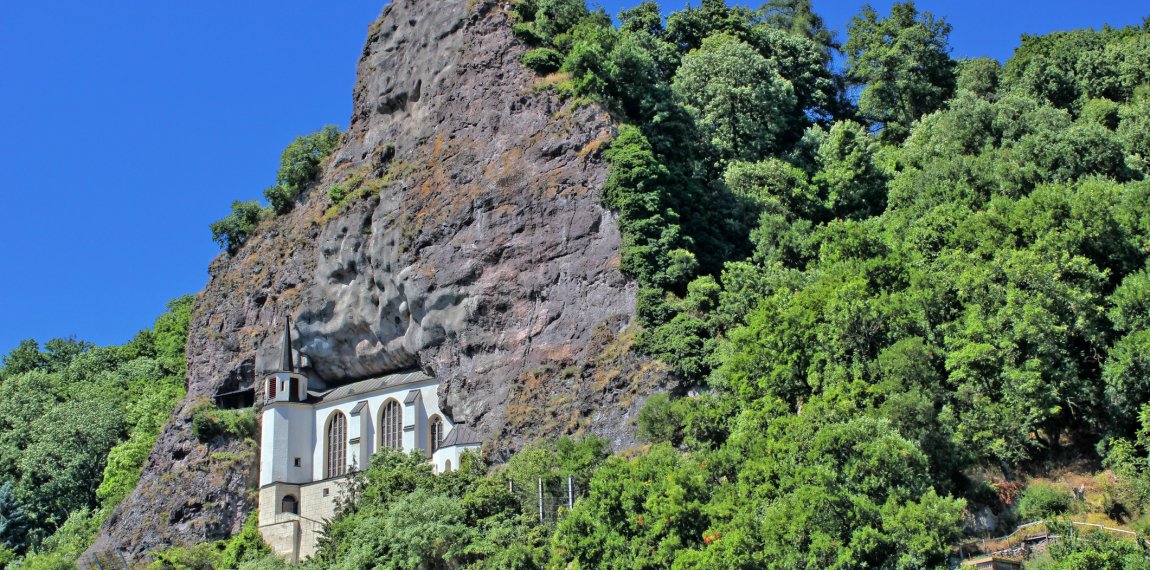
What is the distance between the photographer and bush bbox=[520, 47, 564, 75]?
6003 cm

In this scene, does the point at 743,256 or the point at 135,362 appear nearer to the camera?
the point at 743,256

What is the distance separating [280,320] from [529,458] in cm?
2340

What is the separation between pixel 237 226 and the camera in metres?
71.6

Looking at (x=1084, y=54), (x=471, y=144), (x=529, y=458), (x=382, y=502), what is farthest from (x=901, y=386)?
(x=1084, y=54)

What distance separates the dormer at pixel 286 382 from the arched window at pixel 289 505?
525cm

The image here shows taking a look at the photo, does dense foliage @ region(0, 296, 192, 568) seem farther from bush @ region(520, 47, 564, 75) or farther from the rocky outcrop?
bush @ region(520, 47, 564, 75)

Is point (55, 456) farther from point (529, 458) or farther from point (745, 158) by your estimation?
point (745, 158)

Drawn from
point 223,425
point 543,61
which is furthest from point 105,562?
point 543,61

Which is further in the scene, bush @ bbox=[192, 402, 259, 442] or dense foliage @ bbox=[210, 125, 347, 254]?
dense foliage @ bbox=[210, 125, 347, 254]

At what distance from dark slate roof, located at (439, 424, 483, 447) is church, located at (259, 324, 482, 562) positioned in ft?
3.73

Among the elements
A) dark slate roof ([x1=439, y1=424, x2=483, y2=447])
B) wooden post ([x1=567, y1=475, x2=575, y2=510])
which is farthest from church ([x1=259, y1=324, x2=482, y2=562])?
wooden post ([x1=567, y1=475, x2=575, y2=510])

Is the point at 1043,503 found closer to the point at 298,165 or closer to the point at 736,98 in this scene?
the point at 736,98

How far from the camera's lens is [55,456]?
245ft

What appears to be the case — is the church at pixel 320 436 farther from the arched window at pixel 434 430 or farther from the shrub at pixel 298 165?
the shrub at pixel 298 165
